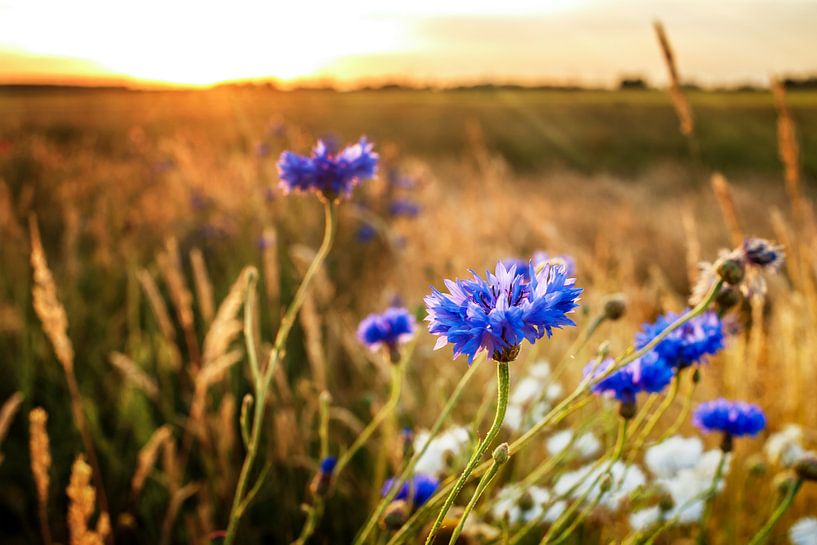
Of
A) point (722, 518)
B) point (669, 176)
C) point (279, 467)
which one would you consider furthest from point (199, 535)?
point (669, 176)

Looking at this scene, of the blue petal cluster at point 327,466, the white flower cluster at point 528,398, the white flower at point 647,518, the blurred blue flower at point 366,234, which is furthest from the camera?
the blurred blue flower at point 366,234

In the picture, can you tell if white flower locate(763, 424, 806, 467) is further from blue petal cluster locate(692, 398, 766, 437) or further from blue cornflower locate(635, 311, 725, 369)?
blue cornflower locate(635, 311, 725, 369)

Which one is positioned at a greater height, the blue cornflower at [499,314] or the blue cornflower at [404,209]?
the blue cornflower at [499,314]

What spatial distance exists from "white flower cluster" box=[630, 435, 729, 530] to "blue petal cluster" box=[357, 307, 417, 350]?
1.75ft

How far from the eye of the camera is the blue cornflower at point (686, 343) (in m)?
1.02

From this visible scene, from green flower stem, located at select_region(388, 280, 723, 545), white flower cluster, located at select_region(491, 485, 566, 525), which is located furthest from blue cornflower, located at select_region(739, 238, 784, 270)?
white flower cluster, located at select_region(491, 485, 566, 525)

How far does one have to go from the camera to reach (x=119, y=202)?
15.4 feet

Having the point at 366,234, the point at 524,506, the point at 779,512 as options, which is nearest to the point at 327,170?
the point at 524,506

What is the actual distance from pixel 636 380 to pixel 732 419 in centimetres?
30

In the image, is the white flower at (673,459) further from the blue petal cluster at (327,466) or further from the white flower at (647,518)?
the blue petal cluster at (327,466)

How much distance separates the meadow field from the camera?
1339 millimetres

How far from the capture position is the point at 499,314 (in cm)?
62

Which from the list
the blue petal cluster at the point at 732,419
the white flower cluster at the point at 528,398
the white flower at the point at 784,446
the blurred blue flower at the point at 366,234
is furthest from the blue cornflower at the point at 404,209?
the blue petal cluster at the point at 732,419

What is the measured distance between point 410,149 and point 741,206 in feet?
28.4
